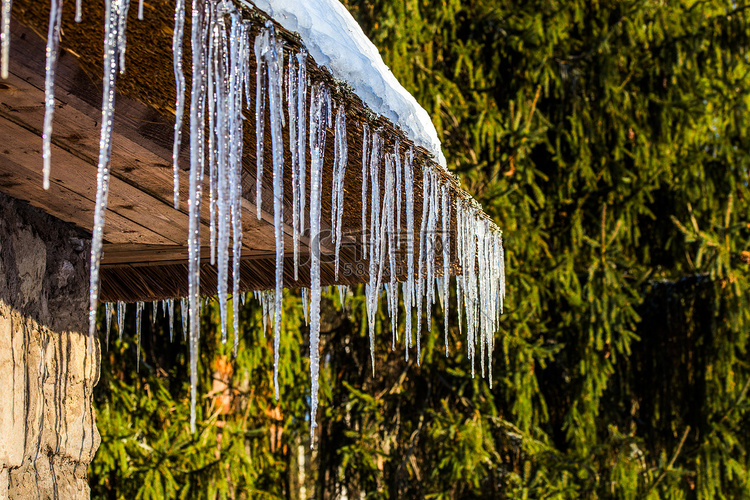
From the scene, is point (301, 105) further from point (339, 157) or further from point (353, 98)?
point (339, 157)

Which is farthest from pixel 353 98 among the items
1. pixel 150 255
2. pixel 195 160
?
pixel 150 255

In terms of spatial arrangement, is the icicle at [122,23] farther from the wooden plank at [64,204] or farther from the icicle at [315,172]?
the wooden plank at [64,204]

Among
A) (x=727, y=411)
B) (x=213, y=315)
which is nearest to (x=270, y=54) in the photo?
(x=213, y=315)

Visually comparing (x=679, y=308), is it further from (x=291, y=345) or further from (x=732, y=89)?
(x=291, y=345)

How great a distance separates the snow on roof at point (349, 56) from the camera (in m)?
1.13

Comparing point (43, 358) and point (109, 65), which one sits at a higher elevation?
point (109, 65)

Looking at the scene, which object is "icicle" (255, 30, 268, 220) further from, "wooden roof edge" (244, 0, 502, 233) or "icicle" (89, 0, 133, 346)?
"icicle" (89, 0, 133, 346)

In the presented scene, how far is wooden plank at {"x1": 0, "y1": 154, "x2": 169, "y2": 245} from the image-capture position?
151 cm

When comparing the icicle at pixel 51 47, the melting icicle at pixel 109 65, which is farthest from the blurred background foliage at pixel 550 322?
the icicle at pixel 51 47

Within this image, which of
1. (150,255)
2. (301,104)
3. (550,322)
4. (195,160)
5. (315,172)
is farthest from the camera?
(550,322)

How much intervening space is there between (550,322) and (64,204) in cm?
407

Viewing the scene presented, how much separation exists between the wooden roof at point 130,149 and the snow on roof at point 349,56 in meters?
0.03

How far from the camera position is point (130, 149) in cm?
132

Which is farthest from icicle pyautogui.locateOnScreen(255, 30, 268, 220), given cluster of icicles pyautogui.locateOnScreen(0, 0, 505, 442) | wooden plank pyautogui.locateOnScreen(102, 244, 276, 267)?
wooden plank pyautogui.locateOnScreen(102, 244, 276, 267)
